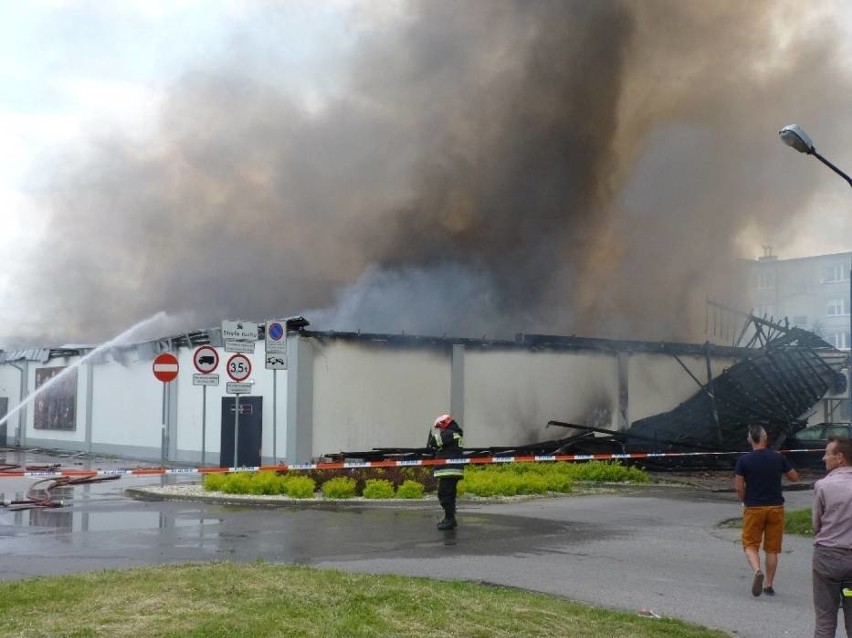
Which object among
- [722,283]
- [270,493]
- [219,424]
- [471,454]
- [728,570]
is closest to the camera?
[728,570]

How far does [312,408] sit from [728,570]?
42.8 ft

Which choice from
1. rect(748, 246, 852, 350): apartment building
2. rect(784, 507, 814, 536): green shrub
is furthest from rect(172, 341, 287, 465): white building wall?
rect(748, 246, 852, 350): apartment building

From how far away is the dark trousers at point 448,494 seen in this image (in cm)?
1230

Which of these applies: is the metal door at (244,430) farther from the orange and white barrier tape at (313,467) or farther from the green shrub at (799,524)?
the green shrub at (799,524)

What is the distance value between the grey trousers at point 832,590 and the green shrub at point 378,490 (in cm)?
1049

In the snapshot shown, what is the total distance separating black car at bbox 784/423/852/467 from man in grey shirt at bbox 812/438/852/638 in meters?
20.4

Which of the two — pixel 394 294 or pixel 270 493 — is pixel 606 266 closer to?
pixel 394 294

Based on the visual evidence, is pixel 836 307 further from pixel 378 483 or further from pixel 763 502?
pixel 763 502

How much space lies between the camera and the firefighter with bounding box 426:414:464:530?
1231 centimetres

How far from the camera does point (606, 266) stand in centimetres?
3066

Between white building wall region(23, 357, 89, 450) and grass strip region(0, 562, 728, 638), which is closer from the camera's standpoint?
grass strip region(0, 562, 728, 638)

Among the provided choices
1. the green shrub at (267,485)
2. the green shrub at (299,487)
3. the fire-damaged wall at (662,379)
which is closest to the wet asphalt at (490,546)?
the green shrub at (299,487)

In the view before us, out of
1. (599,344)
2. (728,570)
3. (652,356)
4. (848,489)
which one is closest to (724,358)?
(652,356)

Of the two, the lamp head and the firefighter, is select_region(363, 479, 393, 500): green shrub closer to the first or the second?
the firefighter
